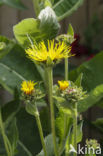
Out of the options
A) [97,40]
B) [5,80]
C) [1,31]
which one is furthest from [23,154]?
[97,40]

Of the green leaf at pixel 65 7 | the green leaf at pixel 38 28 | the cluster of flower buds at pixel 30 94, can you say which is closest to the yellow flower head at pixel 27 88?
the cluster of flower buds at pixel 30 94

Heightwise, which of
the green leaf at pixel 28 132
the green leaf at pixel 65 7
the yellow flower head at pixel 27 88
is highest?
the green leaf at pixel 65 7

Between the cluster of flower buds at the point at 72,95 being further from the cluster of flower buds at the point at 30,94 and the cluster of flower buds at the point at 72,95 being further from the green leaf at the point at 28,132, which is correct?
the green leaf at the point at 28,132

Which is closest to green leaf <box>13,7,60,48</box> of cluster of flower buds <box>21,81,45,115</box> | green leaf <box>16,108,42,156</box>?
cluster of flower buds <box>21,81,45,115</box>

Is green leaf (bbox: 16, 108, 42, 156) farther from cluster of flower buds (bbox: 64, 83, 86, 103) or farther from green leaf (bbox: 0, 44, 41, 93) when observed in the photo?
cluster of flower buds (bbox: 64, 83, 86, 103)

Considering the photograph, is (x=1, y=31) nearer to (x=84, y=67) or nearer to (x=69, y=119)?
(x=84, y=67)

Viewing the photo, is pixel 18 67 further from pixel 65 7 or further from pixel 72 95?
pixel 72 95
